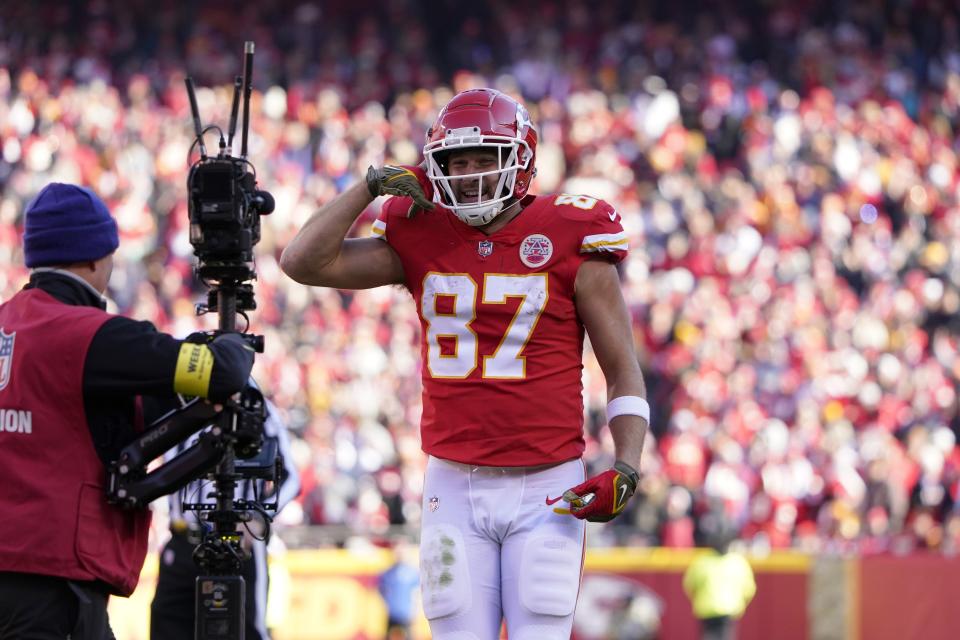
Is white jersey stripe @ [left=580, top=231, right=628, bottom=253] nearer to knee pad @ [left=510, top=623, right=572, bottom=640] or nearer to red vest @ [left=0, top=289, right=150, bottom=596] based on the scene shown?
knee pad @ [left=510, top=623, right=572, bottom=640]

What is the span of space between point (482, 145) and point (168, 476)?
1272 millimetres

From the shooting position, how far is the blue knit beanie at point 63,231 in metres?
4.16

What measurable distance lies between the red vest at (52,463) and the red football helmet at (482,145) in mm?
1033

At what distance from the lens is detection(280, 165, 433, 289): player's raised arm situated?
4.37 metres

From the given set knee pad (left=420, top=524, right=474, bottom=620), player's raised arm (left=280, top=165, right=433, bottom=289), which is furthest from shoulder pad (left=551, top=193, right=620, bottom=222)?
knee pad (left=420, top=524, right=474, bottom=620)

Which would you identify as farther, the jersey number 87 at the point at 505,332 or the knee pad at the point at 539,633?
the jersey number 87 at the point at 505,332

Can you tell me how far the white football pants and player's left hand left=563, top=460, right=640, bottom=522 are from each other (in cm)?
12

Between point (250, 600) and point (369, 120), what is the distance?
500 inches

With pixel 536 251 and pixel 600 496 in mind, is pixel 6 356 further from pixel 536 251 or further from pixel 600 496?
pixel 600 496

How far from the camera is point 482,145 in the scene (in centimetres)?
438

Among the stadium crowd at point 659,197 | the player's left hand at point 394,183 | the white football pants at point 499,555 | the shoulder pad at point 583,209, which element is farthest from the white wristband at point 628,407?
the stadium crowd at point 659,197

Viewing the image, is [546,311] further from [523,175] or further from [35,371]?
[35,371]

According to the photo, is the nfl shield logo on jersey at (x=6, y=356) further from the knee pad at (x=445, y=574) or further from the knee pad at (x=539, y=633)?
the knee pad at (x=539, y=633)

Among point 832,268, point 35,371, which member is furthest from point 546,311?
point 832,268
